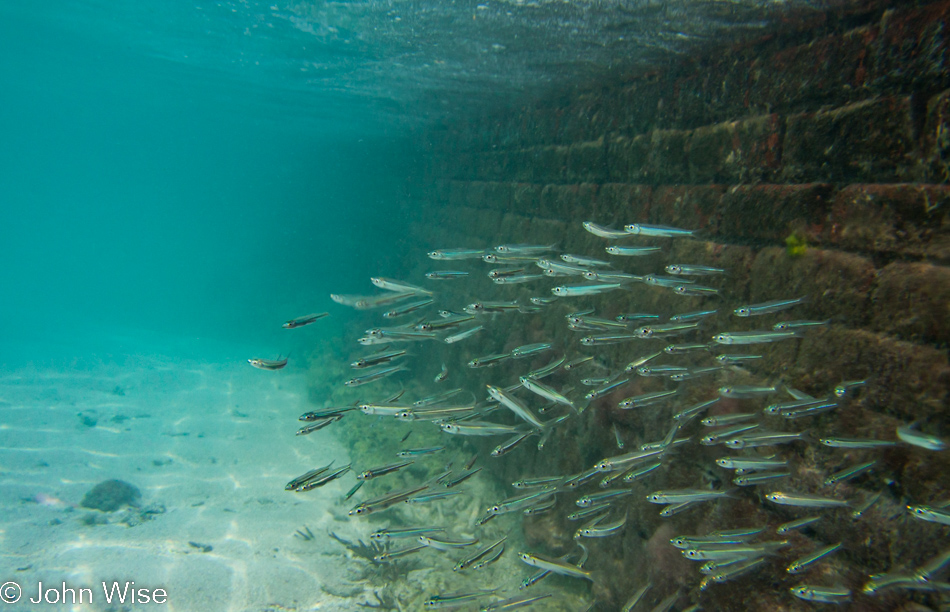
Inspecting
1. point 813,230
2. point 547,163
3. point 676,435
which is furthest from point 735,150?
point 547,163

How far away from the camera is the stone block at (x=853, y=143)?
12.0 ft

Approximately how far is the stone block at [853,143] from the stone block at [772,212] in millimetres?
191

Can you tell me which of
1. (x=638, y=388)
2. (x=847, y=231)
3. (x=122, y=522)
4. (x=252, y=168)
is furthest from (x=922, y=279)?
(x=252, y=168)

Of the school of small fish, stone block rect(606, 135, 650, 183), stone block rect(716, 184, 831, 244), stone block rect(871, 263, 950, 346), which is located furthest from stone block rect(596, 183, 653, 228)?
stone block rect(871, 263, 950, 346)

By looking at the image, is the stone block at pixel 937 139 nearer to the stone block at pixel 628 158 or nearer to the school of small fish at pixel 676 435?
the school of small fish at pixel 676 435

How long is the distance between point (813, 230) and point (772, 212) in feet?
1.64

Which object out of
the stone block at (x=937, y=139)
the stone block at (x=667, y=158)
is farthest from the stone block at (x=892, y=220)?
the stone block at (x=667, y=158)

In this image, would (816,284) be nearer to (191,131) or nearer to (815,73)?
(815,73)

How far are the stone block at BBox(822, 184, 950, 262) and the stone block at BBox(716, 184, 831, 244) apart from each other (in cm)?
15

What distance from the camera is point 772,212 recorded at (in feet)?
15.1

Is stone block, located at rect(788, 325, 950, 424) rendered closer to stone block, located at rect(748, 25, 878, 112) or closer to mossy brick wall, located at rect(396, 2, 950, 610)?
mossy brick wall, located at rect(396, 2, 950, 610)

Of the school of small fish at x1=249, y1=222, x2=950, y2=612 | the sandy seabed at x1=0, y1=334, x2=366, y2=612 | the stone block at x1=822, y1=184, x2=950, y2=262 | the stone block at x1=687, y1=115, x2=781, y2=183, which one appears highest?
the stone block at x1=687, y1=115, x2=781, y2=183

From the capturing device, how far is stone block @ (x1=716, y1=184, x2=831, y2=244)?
4207 millimetres

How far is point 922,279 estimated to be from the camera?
329 centimetres
